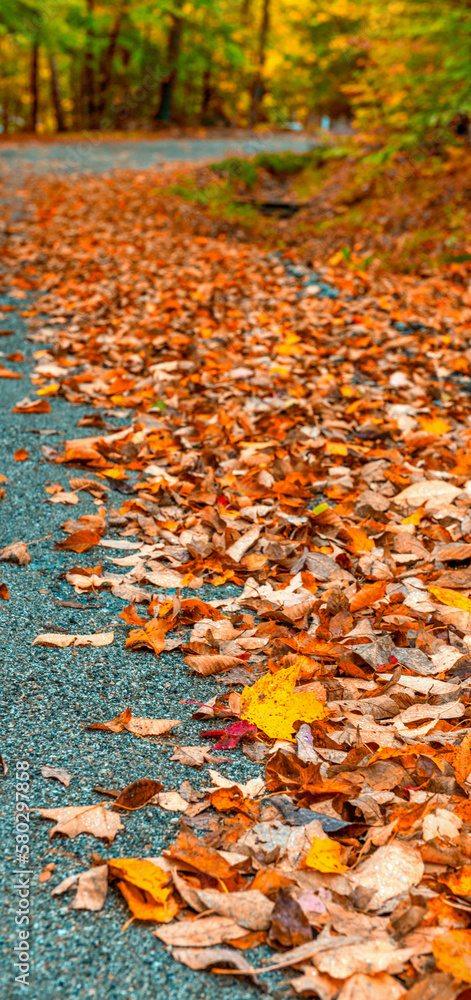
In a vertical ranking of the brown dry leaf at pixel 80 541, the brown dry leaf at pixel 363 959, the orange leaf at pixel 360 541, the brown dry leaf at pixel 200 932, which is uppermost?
the brown dry leaf at pixel 80 541

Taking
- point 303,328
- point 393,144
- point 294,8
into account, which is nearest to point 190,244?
point 393,144

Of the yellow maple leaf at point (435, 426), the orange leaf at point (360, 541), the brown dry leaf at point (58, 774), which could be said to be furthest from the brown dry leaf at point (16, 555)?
the yellow maple leaf at point (435, 426)

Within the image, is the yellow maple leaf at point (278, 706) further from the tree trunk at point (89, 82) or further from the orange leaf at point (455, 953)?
the tree trunk at point (89, 82)

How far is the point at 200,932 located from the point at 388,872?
1.32ft

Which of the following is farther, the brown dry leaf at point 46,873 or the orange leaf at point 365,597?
the orange leaf at point 365,597

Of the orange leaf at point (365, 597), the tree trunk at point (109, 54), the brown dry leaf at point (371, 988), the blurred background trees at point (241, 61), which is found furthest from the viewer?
the tree trunk at point (109, 54)

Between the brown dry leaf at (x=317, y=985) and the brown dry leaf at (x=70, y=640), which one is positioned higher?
the brown dry leaf at (x=70, y=640)

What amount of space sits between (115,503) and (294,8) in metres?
27.6

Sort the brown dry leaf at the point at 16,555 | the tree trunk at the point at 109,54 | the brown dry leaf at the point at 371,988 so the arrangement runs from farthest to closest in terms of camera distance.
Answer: the tree trunk at the point at 109,54 → the brown dry leaf at the point at 16,555 → the brown dry leaf at the point at 371,988

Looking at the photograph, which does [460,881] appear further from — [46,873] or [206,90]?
[206,90]

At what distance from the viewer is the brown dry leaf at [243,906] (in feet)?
4.31

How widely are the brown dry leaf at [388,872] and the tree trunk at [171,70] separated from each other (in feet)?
80.6

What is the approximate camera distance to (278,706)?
1872mm

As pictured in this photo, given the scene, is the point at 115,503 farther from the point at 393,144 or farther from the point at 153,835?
the point at 393,144
